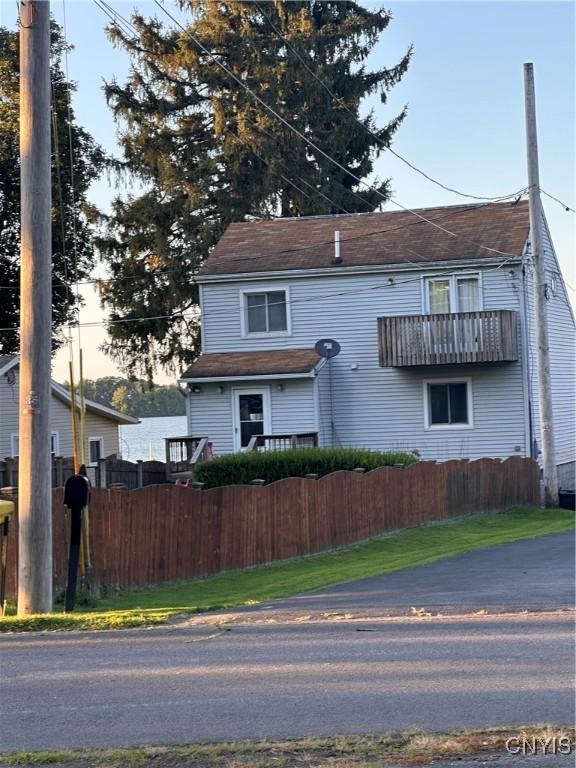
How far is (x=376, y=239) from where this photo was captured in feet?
118

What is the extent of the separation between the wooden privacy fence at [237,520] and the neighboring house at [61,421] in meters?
13.0

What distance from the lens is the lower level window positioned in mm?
34188

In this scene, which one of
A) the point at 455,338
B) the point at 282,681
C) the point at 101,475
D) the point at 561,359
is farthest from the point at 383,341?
the point at 282,681

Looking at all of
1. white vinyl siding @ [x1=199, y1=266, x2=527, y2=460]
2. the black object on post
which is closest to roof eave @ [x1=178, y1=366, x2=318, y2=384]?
white vinyl siding @ [x1=199, y1=266, x2=527, y2=460]

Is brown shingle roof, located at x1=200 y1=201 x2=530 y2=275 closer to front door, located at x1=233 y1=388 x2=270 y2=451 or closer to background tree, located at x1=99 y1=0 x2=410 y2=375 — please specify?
front door, located at x1=233 y1=388 x2=270 y2=451

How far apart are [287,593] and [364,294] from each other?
852 inches

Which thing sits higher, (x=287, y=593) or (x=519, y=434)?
(x=519, y=434)

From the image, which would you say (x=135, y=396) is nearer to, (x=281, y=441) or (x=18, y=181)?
(x=18, y=181)

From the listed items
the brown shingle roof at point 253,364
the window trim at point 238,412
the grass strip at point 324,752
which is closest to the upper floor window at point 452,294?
the brown shingle roof at point 253,364

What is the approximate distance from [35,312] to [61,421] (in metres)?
30.1

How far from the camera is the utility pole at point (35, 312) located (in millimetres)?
12305

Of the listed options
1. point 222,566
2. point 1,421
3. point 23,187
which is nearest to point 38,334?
point 23,187

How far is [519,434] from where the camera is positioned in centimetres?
3366

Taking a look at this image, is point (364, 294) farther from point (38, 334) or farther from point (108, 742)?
point (108, 742)
